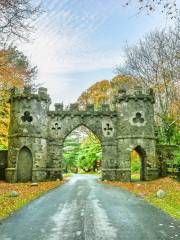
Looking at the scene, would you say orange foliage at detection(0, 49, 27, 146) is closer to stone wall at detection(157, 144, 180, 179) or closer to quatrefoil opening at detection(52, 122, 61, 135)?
quatrefoil opening at detection(52, 122, 61, 135)

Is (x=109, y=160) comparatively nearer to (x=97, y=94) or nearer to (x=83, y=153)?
(x=97, y=94)

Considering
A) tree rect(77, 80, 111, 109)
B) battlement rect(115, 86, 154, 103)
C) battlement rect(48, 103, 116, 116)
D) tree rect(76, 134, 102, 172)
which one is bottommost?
tree rect(76, 134, 102, 172)

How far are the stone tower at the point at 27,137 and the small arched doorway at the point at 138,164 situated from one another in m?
8.30

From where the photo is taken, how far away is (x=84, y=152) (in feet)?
170

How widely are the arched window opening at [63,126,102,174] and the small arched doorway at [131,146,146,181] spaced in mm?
6112

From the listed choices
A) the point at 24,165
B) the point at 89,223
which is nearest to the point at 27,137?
the point at 24,165

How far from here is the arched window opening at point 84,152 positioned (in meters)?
48.9

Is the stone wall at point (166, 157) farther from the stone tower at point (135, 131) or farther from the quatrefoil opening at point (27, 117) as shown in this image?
the quatrefoil opening at point (27, 117)

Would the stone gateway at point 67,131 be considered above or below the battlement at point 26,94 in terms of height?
below

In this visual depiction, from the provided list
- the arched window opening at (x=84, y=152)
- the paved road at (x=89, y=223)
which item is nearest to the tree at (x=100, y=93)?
the arched window opening at (x=84, y=152)

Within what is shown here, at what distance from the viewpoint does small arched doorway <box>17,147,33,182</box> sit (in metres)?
29.5

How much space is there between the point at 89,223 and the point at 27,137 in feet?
A: 68.3

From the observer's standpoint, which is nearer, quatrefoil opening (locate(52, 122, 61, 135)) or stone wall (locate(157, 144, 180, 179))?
stone wall (locate(157, 144, 180, 179))

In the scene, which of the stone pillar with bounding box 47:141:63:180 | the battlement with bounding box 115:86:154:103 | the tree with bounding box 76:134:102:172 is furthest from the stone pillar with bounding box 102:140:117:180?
the tree with bounding box 76:134:102:172
